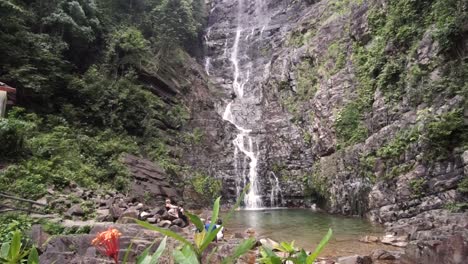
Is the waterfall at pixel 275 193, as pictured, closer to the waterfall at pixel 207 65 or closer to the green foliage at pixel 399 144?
the green foliage at pixel 399 144

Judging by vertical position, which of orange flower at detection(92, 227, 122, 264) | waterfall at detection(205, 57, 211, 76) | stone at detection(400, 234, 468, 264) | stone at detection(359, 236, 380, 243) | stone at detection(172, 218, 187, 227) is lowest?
stone at detection(359, 236, 380, 243)

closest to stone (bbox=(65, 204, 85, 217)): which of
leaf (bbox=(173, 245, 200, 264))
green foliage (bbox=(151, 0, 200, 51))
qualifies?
leaf (bbox=(173, 245, 200, 264))

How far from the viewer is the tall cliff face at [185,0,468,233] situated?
28.5 feet

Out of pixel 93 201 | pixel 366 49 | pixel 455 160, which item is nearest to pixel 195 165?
pixel 93 201

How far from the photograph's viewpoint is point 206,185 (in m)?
15.9

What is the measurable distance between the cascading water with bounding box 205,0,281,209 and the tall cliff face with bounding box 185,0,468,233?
91mm

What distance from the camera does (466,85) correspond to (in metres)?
8.06

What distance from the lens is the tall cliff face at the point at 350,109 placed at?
8.69m

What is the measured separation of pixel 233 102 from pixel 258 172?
6.62 m

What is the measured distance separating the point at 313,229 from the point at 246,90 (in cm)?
1435

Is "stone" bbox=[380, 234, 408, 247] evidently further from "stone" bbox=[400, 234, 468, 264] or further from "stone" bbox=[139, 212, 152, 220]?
"stone" bbox=[139, 212, 152, 220]

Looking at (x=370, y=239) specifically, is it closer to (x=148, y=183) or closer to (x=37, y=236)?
(x=37, y=236)

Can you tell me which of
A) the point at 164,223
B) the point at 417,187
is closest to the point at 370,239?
the point at 417,187

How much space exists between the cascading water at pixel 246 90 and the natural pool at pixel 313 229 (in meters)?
3.88
